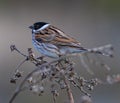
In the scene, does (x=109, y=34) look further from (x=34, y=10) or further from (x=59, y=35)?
(x=59, y=35)

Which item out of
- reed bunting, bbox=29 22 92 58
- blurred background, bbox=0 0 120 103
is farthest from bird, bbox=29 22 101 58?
blurred background, bbox=0 0 120 103

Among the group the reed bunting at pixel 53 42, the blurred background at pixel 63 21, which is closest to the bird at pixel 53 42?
the reed bunting at pixel 53 42

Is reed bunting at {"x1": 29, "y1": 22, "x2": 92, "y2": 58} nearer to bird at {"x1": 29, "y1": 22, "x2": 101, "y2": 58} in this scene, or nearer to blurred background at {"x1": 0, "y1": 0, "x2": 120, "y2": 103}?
bird at {"x1": 29, "y1": 22, "x2": 101, "y2": 58}

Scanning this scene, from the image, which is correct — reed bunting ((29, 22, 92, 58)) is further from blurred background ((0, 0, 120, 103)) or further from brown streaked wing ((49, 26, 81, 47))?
blurred background ((0, 0, 120, 103))

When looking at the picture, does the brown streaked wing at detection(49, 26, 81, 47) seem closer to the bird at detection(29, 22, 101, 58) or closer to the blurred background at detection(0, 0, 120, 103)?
the bird at detection(29, 22, 101, 58)

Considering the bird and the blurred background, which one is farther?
the blurred background

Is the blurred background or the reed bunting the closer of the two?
the reed bunting

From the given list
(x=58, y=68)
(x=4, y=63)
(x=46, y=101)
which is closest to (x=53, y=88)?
(x=58, y=68)

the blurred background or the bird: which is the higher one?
the bird

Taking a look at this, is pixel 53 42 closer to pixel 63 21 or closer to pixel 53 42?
pixel 53 42

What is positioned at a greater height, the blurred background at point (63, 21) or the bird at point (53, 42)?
the bird at point (53, 42)

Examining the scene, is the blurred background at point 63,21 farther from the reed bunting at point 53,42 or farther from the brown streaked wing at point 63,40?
the brown streaked wing at point 63,40
